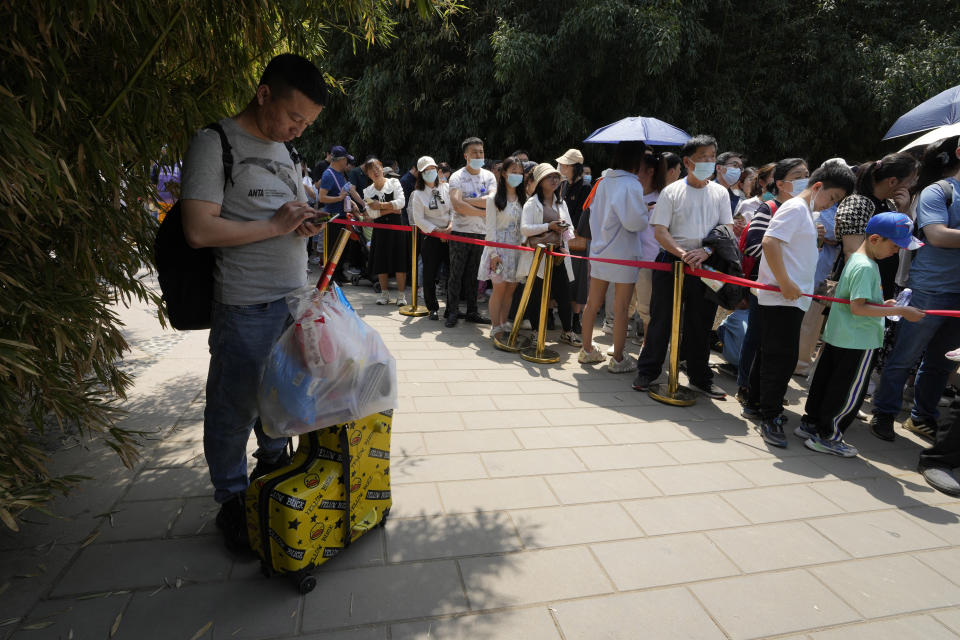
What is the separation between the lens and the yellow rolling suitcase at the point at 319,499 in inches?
78.7

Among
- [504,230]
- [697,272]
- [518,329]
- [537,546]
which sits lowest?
[537,546]

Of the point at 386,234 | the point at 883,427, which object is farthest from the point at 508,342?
the point at 883,427

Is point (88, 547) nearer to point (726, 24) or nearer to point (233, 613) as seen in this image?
point (233, 613)

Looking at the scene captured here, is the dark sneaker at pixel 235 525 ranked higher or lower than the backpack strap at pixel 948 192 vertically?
lower

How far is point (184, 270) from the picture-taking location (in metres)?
2.08

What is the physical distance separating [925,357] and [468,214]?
4.16m

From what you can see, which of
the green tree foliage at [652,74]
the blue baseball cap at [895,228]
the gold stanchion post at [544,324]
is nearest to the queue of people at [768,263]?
the blue baseball cap at [895,228]

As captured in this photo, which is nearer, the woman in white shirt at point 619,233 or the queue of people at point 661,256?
the queue of people at point 661,256

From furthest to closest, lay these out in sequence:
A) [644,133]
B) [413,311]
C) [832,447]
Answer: [413,311], [644,133], [832,447]

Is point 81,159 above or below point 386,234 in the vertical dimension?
above

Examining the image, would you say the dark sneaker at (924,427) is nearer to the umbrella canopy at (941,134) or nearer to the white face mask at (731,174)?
the umbrella canopy at (941,134)

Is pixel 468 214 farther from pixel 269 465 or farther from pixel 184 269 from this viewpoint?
pixel 184 269

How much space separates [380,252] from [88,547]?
5281mm

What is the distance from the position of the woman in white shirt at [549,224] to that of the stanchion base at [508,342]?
1.73ft
